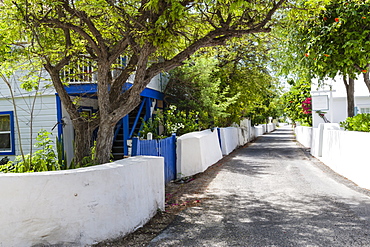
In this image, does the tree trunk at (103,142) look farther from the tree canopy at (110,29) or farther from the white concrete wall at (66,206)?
the white concrete wall at (66,206)

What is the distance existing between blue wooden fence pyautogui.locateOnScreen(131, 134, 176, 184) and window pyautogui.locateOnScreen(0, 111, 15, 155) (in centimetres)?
636

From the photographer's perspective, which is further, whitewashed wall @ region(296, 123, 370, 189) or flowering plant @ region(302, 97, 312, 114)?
flowering plant @ region(302, 97, 312, 114)

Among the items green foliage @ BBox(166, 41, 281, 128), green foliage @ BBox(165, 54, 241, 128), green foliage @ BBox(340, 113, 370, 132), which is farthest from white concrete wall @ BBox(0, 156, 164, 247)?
green foliage @ BBox(165, 54, 241, 128)

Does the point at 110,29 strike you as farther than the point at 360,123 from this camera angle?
No

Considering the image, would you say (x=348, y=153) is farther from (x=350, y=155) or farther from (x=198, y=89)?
(x=198, y=89)

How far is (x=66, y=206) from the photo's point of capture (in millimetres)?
4566

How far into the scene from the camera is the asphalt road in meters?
5.07

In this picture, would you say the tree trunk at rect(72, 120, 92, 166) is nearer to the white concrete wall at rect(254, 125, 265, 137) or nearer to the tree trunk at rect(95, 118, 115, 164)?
the tree trunk at rect(95, 118, 115, 164)

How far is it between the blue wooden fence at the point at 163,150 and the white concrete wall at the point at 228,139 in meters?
7.05

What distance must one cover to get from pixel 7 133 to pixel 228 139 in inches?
423

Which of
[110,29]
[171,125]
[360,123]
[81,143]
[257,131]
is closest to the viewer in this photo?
[81,143]

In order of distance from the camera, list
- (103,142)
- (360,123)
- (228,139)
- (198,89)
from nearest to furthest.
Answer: (103,142) → (360,123) → (198,89) → (228,139)

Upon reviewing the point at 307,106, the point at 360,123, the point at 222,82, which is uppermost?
the point at 222,82

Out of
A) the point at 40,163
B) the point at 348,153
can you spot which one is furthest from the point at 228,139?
the point at 40,163
